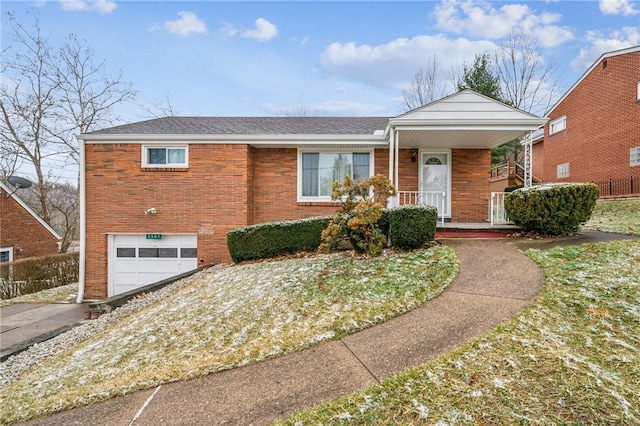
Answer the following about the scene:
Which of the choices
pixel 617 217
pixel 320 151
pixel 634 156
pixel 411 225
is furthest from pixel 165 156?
pixel 634 156

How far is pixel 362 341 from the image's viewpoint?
3.67 meters

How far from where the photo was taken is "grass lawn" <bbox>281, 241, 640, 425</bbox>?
2.38 meters

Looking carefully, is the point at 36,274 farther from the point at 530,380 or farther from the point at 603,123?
the point at 603,123

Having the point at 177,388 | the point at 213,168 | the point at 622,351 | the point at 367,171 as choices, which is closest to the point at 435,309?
the point at 622,351

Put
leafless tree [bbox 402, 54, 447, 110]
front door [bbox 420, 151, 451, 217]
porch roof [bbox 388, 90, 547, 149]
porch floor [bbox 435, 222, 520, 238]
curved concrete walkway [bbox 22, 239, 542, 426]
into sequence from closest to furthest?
curved concrete walkway [bbox 22, 239, 542, 426], porch roof [bbox 388, 90, 547, 149], porch floor [bbox 435, 222, 520, 238], front door [bbox 420, 151, 451, 217], leafless tree [bbox 402, 54, 447, 110]

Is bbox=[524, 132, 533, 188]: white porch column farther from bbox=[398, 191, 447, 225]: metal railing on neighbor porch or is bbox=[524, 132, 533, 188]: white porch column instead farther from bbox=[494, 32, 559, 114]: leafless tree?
bbox=[494, 32, 559, 114]: leafless tree

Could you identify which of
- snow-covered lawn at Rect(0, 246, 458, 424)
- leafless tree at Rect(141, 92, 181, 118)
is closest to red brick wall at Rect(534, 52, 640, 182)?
snow-covered lawn at Rect(0, 246, 458, 424)

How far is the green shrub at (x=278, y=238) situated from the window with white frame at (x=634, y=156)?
15.3 meters

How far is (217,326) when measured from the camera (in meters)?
4.67

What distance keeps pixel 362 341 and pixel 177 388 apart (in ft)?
6.42

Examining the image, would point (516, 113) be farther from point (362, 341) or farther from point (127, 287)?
point (127, 287)

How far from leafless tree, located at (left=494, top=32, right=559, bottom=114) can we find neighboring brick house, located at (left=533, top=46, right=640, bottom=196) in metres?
6.97

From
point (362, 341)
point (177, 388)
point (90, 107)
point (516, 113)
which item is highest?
point (90, 107)

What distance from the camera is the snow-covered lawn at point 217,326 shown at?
3.56 metres
